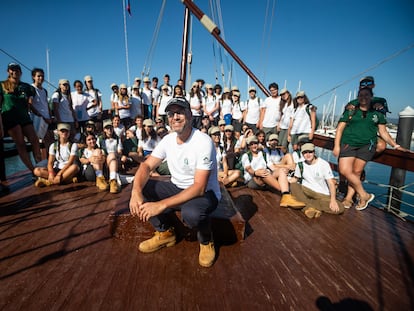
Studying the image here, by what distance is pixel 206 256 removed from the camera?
6.95ft

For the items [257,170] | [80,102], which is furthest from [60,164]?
[257,170]

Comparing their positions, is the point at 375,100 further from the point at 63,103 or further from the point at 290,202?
the point at 63,103

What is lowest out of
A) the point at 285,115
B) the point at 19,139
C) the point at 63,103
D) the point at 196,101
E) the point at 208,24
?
the point at 19,139

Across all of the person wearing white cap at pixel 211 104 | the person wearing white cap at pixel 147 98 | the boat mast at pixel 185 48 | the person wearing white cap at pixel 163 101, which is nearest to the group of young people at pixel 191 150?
the person wearing white cap at pixel 163 101

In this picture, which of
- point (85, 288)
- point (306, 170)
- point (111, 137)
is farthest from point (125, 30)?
point (85, 288)

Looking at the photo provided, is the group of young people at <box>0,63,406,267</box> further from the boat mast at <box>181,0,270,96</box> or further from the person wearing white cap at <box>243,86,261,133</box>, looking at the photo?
the boat mast at <box>181,0,270,96</box>

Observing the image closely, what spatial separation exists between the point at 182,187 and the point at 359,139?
297 cm

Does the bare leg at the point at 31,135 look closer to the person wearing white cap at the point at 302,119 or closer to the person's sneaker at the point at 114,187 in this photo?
the person's sneaker at the point at 114,187

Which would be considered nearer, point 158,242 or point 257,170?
point 158,242

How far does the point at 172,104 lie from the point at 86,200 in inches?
94.2

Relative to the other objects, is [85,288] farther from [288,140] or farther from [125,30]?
[125,30]

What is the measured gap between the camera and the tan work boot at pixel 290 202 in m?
3.48

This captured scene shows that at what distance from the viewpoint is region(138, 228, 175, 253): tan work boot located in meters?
2.26

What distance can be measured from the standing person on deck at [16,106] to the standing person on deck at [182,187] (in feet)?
11.2
